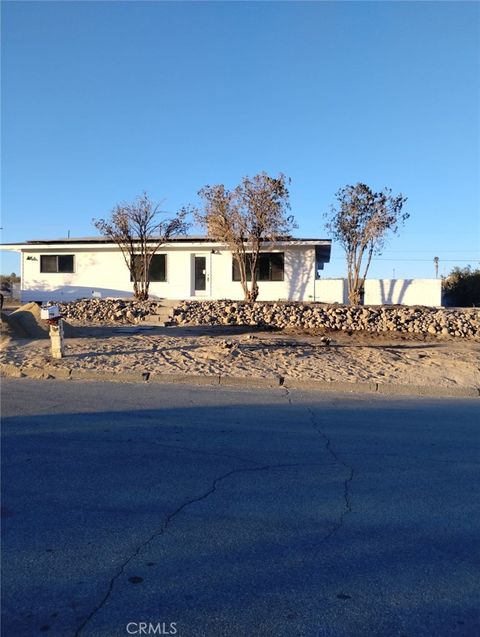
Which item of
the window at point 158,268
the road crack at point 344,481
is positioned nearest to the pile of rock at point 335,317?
the window at point 158,268

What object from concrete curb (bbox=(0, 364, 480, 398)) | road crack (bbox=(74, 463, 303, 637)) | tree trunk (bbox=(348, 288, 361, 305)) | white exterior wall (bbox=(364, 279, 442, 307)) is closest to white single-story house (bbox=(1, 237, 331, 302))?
tree trunk (bbox=(348, 288, 361, 305))

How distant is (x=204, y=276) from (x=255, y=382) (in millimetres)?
17619

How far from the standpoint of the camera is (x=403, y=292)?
93.2 ft

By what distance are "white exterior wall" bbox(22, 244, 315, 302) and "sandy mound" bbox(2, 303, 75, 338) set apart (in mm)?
11882

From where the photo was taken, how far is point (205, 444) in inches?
273

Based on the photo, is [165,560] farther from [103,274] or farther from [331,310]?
[103,274]

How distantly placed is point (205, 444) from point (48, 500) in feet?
7.37

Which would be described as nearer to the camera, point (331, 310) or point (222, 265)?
point (331, 310)

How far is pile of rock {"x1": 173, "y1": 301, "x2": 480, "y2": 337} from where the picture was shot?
21.5 meters

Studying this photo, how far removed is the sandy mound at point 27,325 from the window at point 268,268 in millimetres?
12300

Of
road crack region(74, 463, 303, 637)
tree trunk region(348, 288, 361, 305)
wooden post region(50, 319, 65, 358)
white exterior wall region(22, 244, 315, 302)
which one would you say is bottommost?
road crack region(74, 463, 303, 637)

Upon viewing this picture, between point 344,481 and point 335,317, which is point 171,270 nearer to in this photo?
point 335,317

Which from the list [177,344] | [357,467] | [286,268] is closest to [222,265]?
[286,268]

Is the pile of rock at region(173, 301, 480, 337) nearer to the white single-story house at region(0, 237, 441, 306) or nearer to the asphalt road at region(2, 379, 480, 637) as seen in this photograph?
the white single-story house at region(0, 237, 441, 306)
